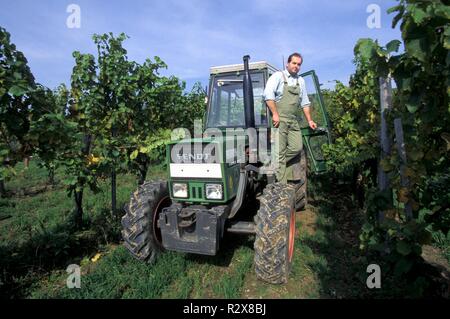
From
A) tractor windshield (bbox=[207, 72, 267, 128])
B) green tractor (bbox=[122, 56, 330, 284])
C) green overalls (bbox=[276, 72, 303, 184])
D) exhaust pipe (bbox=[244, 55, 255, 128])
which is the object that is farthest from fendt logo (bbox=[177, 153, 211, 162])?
green overalls (bbox=[276, 72, 303, 184])

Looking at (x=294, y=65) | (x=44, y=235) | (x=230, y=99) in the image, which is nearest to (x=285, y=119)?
(x=294, y=65)

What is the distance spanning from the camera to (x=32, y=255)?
3.92m

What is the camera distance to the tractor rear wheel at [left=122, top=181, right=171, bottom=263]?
133 inches

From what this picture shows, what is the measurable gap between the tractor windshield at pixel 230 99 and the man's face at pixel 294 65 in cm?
42

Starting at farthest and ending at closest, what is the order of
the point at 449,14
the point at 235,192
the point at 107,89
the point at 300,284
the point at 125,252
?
1. the point at 107,89
2. the point at 125,252
3. the point at 235,192
4. the point at 300,284
5. the point at 449,14

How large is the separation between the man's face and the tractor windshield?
0.42m

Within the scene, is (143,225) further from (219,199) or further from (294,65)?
(294,65)

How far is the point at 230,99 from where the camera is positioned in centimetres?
452

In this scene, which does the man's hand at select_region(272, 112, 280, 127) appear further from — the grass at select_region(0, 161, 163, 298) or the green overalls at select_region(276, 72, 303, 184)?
the grass at select_region(0, 161, 163, 298)

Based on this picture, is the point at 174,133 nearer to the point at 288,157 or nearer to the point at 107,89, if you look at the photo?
the point at 107,89

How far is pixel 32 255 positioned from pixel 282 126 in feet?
12.0

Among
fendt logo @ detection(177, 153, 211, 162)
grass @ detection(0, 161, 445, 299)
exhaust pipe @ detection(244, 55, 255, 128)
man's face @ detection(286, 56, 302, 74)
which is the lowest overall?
grass @ detection(0, 161, 445, 299)

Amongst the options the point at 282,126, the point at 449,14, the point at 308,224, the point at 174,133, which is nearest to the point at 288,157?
the point at 282,126

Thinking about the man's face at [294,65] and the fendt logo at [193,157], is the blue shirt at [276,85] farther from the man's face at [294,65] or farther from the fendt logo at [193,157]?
the fendt logo at [193,157]
